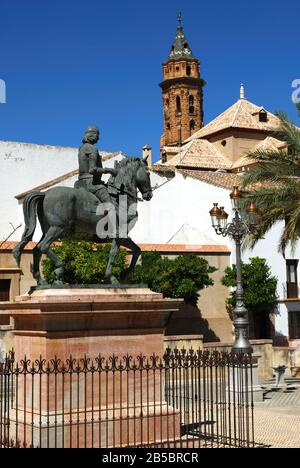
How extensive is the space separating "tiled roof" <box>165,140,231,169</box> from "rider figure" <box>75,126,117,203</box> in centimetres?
3051

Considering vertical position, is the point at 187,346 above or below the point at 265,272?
below

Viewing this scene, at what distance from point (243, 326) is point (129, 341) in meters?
7.06

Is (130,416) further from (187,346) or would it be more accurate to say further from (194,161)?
(194,161)

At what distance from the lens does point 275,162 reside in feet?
60.5

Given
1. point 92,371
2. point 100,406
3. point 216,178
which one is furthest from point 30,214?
Answer: point 216,178

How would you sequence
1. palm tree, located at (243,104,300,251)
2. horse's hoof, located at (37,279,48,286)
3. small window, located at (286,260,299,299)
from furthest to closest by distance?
small window, located at (286,260,299,299)
palm tree, located at (243,104,300,251)
horse's hoof, located at (37,279,48,286)

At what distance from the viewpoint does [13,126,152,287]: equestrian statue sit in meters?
8.88

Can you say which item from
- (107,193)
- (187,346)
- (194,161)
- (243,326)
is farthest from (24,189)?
(107,193)

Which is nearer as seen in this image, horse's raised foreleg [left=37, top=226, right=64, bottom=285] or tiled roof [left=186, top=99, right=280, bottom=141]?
horse's raised foreleg [left=37, top=226, right=64, bottom=285]

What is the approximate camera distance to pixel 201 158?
4197 cm

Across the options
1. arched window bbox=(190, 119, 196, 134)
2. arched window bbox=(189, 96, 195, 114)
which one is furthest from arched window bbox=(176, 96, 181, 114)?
arched window bbox=(190, 119, 196, 134)

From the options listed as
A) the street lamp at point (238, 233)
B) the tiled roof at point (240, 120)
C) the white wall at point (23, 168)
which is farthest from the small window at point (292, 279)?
the street lamp at point (238, 233)

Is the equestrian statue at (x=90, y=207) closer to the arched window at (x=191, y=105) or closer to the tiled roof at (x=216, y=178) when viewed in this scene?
the tiled roof at (x=216, y=178)

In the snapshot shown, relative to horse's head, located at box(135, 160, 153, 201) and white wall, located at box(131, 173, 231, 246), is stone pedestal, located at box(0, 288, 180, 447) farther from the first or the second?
white wall, located at box(131, 173, 231, 246)
